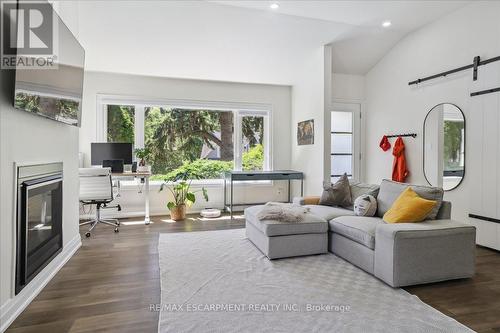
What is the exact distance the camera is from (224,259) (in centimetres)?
300

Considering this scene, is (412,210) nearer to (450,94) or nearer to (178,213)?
(450,94)

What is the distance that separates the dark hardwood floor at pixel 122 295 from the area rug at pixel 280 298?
0.13 meters

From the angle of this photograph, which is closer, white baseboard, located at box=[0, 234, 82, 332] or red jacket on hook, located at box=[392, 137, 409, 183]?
white baseboard, located at box=[0, 234, 82, 332]

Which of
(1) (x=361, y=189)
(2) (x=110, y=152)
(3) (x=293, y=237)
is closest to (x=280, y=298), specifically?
(3) (x=293, y=237)

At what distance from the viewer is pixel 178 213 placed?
4852mm

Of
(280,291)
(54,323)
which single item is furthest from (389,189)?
(54,323)

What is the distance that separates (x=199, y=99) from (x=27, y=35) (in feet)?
11.8

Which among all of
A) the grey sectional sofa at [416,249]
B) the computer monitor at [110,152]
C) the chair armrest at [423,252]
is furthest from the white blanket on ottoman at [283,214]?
the computer monitor at [110,152]

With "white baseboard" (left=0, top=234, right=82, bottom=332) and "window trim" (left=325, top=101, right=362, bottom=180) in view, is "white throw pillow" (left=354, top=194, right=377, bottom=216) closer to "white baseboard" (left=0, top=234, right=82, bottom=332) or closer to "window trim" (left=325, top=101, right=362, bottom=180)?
"window trim" (left=325, top=101, right=362, bottom=180)

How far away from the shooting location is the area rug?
6.08 feet

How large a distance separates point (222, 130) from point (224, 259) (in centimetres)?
327

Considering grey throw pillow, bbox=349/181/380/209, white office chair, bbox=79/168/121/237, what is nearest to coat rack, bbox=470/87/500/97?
grey throw pillow, bbox=349/181/380/209

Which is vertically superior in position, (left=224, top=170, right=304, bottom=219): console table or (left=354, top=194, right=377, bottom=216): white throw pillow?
(left=224, top=170, right=304, bottom=219): console table

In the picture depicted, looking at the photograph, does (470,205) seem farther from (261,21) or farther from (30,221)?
(30,221)
